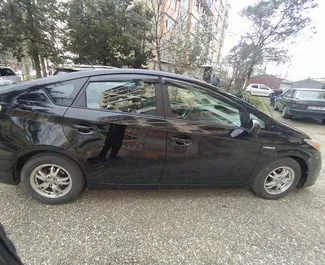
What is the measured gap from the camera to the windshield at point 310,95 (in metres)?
7.38

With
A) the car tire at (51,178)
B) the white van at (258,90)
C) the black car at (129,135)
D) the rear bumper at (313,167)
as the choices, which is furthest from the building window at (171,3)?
the white van at (258,90)

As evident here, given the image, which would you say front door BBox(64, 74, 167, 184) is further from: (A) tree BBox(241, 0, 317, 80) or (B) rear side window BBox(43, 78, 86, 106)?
(A) tree BBox(241, 0, 317, 80)

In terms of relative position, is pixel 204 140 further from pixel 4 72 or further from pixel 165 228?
pixel 4 72

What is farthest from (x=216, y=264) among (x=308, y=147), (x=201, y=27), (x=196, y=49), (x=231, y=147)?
(x=201, y=27)

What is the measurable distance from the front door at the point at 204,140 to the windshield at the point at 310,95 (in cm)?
697

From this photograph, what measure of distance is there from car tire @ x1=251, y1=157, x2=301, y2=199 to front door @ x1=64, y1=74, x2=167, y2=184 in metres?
1.32

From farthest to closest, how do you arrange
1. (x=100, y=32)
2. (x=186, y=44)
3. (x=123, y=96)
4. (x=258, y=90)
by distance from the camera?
(x=258, y=90) < (x=100, y=32) < (x=186, y=44) < (x=123, y=96)

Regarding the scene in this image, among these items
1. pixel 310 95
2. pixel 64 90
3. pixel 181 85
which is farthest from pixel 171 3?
pixel 64 90

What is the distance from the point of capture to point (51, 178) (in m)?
2.15

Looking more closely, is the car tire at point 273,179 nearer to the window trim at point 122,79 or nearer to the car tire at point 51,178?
the window trim at point 122,79

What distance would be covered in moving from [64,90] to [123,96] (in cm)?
61

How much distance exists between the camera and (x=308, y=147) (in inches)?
98.9

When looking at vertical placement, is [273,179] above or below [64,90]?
below

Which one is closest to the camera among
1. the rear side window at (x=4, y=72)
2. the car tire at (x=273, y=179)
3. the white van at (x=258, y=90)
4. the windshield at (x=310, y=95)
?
the car tire at (x=273, y=179)
